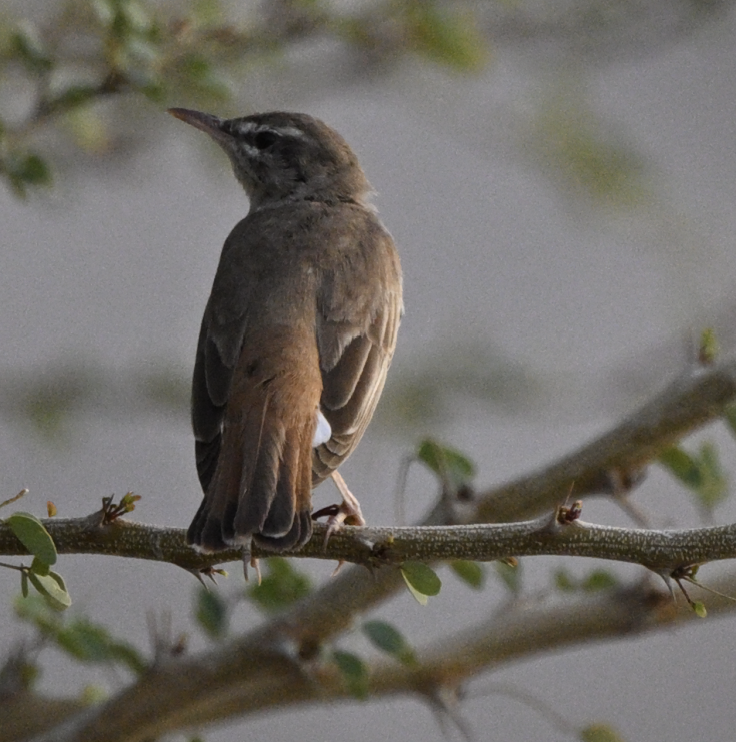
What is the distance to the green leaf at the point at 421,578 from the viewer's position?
2350 millimetres

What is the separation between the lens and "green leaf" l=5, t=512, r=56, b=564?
2057mm

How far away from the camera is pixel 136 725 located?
3.00 meters

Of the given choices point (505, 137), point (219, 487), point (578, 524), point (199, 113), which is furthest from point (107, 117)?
point (578, 524)

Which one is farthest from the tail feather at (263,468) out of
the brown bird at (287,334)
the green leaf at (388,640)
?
the green leaf at (388,640)

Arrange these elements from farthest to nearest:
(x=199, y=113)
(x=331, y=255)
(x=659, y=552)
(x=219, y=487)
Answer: (x=199, y=113)
(x=331, y=255)
(x=219, y=487)
(x=659, y=552)

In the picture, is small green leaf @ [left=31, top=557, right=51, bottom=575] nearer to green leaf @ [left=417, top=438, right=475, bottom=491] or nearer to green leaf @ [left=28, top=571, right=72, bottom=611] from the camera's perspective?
green leaf @ [left=28, top=571, right=72, bottom=611]

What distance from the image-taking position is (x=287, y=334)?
12.0 feet

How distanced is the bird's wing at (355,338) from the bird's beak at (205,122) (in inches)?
29.8

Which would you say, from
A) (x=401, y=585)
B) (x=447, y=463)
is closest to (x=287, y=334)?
(x=447, y=463)

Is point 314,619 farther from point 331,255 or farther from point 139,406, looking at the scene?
point 139,406

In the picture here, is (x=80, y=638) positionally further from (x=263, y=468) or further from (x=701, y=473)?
(x=701, y=473)

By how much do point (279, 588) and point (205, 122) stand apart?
2.11 m

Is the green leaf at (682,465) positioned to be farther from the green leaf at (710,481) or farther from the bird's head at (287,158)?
the bird's head at (287,158)

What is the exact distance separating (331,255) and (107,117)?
162 centimetres
